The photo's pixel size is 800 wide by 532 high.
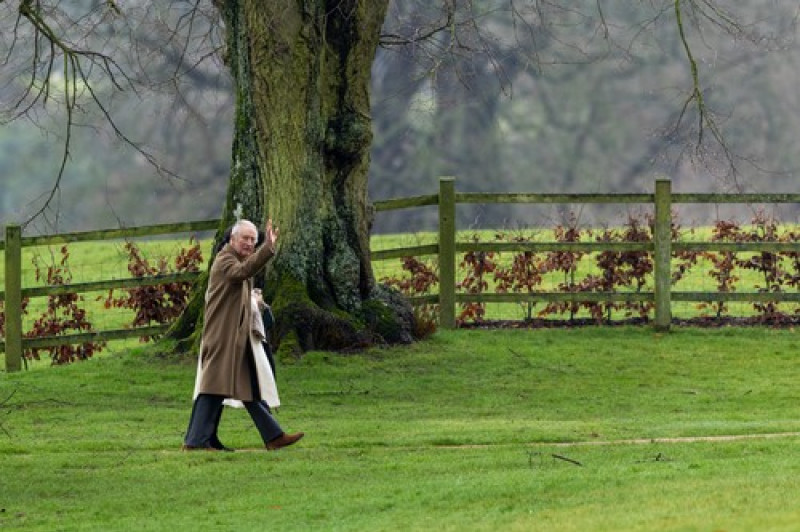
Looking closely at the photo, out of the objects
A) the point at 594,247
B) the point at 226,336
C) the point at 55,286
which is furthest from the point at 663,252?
the point at 226,336

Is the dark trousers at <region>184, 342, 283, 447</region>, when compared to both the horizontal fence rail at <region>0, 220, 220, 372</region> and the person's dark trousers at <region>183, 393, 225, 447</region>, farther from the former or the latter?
the horizontal fence rail at <region>0, 220, 220, 372</region>

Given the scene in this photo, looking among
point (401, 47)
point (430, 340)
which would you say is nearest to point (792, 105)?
point (401, 47)

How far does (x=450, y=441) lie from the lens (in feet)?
44.8

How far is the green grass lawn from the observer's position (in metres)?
10.1

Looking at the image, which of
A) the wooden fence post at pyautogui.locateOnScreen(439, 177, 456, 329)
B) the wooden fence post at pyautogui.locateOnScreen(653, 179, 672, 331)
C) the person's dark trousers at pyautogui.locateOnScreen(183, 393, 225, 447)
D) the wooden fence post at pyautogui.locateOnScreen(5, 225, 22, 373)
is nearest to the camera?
the person's dark trousers at pyautogui.locateOnScreen(183, 393, 225, 447)

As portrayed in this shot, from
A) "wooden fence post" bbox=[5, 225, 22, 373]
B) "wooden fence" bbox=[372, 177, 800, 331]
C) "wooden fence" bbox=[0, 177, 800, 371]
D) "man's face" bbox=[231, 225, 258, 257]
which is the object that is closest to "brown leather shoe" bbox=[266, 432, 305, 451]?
"man's face" bbox=[231, 225, 258, 257]

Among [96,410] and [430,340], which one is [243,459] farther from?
[430,340]

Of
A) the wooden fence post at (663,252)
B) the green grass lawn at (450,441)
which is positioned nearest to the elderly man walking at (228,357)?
the green grass lawn at (450,441)

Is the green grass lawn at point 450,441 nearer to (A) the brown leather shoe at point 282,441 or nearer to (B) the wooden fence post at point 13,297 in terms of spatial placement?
(A) the brown leather shoe at point 282,441

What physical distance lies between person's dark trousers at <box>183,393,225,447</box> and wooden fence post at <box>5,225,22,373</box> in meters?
6.23

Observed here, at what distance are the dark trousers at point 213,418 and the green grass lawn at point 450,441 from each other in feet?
0.76

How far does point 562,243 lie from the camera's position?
2194cm

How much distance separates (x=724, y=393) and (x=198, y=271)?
6699 millimetres

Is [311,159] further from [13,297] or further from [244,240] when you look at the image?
[244,240]
